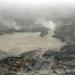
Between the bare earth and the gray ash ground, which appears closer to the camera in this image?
the gray ash ground

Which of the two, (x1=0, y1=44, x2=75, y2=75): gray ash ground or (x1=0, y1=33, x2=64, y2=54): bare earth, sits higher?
(x1=0, y1=33, x2=64, y2=54): bare earth

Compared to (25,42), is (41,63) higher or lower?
lower

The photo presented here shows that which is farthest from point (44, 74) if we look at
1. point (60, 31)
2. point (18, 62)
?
point (60, 31)

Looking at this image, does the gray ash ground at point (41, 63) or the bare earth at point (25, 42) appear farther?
the bare earth at point (25, 42)

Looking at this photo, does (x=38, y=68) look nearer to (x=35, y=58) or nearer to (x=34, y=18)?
(x=35, y=58)

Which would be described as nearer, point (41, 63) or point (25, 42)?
point (41, 63)
